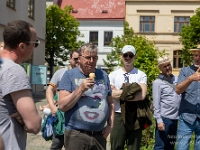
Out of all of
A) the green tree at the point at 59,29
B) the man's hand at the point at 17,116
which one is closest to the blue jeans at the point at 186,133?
the man's hand at the point at 17,116

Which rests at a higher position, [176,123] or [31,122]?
[31,122]

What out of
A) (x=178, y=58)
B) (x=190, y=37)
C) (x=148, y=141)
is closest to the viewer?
(x=148, y=141)

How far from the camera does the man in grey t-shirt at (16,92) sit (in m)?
2.56

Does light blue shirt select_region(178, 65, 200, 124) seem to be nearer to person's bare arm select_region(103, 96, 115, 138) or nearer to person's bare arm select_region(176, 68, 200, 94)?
person's bare arm select_region(176, 68, 200, 94)

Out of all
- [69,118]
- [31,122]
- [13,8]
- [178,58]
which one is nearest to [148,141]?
[69,118]

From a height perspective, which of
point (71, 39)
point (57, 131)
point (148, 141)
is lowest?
point (148, 141)

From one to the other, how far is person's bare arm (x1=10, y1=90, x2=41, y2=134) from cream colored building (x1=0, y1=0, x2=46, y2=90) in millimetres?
16773

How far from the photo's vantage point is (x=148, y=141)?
6793 millimetres

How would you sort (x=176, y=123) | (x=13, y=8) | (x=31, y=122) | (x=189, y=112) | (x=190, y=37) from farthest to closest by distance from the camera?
(x=190, y=37), (x=13, y=8), (x=176, y=123), (x=189, y=112), (x=31, y=122)

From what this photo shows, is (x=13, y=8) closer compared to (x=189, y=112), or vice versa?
(x=189, y=112)

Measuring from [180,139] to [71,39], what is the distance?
33634 millimetres

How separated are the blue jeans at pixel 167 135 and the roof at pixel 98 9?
38.9 meters

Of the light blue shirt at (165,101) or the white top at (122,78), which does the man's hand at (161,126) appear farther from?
the white top at (122,78)

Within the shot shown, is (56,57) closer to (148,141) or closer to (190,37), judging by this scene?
(190,37)
